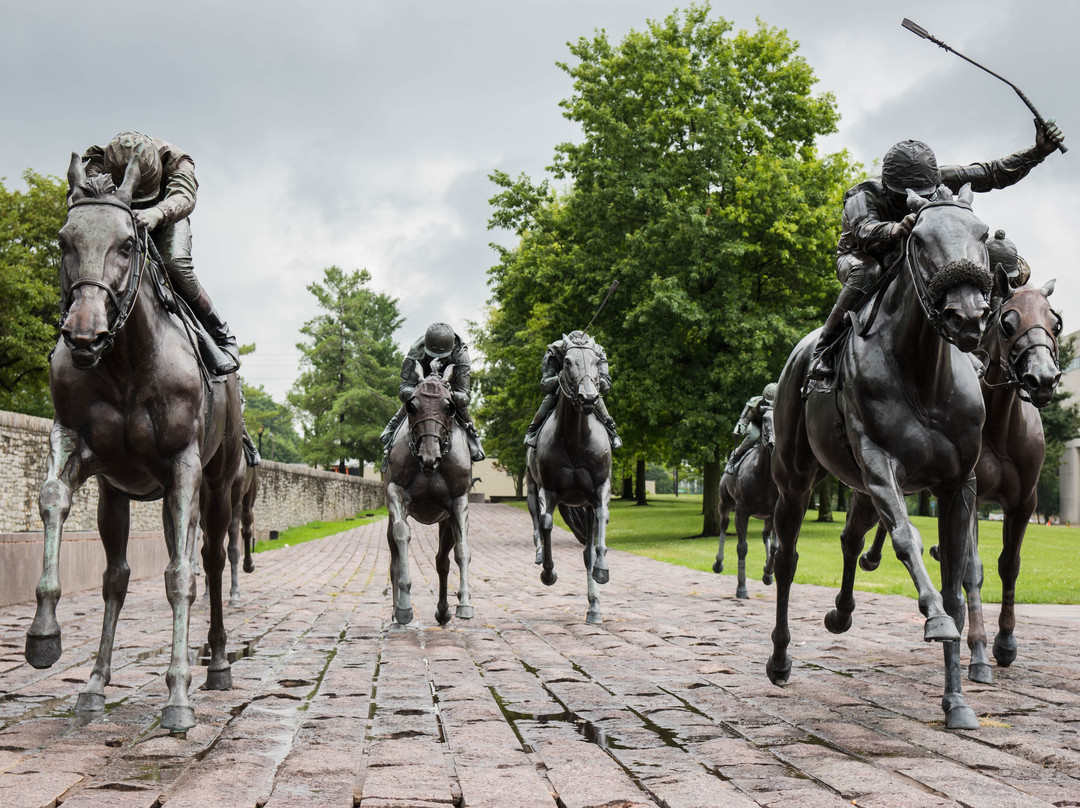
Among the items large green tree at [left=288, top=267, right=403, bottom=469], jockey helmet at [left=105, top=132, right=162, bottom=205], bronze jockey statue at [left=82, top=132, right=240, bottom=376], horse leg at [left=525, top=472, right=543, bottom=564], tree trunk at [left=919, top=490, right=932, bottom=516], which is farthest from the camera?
large green tree at [left=288, top=267, right=403, bottom=469]

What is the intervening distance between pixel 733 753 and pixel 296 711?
7.75 feet

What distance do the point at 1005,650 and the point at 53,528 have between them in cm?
607

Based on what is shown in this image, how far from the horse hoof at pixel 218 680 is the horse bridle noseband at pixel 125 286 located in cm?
221

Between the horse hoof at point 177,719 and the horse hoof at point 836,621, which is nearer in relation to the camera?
the horse hoof at point 177,719

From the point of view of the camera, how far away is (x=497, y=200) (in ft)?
120

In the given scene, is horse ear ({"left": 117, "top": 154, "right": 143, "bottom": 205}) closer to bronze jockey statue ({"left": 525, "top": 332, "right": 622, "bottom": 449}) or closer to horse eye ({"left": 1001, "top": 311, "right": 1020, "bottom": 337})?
horse eye ({"left": 1001, "top": 311, "right": 1020, "bottom": 337})

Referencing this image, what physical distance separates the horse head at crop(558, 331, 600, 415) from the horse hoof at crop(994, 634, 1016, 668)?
4593 millimetres

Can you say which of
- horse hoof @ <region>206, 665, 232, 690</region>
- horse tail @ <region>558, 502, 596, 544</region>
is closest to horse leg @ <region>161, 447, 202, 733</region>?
horse hoof @ <region>206, 665, 232, 690</region>

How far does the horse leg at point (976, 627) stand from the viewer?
21.1 ft

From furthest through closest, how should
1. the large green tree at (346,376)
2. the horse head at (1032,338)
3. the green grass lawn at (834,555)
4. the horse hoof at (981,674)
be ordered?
the large green tree at (346,376)
the green grass lawn at (834,555)
the horse hoof at (981,674)
the horse head at (1032,338)

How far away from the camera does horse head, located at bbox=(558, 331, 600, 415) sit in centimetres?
1065

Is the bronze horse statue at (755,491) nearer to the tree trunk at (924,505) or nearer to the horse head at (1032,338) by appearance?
the horse head at (1032,338)

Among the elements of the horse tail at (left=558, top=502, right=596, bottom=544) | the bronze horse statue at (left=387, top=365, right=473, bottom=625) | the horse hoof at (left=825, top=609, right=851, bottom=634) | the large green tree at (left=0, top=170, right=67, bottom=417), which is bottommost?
the horse hoof at (left=825, top=609, right=851, bottom=634)

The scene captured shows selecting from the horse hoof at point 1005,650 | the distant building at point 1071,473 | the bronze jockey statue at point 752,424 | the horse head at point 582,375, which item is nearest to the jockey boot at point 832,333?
the horse hoof at point 1005,650
